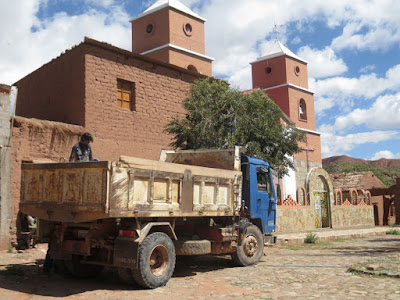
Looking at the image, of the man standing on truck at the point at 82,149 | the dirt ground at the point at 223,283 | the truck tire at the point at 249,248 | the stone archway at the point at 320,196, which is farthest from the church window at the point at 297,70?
the man standing on truck at the point at 82,149

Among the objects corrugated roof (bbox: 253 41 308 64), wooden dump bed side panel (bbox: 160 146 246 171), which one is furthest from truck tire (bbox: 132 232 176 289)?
corrugated roof (bbox: 253 41 308 64)

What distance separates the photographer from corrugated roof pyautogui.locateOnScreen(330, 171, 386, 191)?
3356cm

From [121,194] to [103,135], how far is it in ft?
25.9

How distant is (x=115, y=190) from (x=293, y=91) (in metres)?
32.9

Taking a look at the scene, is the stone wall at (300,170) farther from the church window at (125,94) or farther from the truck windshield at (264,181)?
the truck windshield at (264,181)

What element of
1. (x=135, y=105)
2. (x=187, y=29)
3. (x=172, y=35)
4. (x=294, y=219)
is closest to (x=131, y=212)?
(x=135, y=105)

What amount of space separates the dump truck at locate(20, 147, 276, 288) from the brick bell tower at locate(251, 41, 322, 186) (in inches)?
1122

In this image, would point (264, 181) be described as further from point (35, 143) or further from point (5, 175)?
point (5, 175)

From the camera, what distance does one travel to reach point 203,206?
309 inches

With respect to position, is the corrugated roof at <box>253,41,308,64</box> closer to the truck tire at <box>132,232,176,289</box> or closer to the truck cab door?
the truck cab door

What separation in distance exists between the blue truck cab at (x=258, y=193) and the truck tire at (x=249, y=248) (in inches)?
12.4

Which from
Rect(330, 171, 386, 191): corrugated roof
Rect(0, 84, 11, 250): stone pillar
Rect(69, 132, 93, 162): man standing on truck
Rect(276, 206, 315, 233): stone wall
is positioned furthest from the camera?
Rect(330, 171, 386, 191): corrugated roof

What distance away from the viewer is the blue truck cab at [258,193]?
940 cm

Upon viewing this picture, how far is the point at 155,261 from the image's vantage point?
22.8 ft
